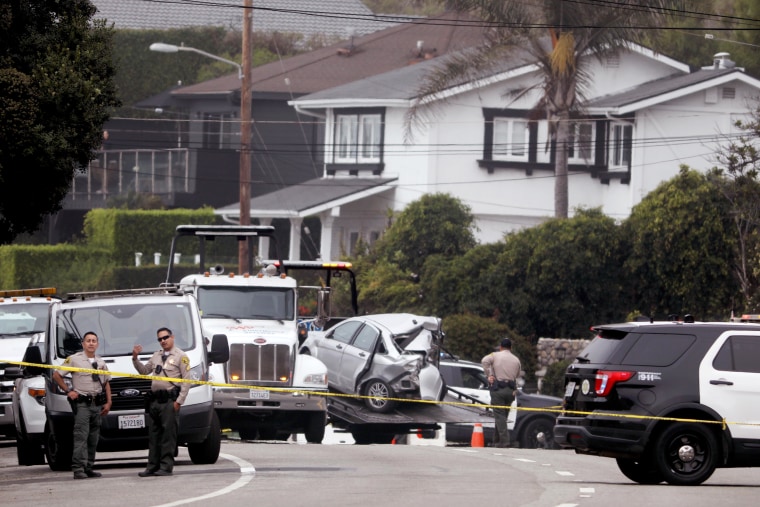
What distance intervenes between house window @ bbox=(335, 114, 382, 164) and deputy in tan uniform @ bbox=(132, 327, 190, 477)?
34.0 metres

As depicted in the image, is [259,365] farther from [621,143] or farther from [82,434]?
[621,143]

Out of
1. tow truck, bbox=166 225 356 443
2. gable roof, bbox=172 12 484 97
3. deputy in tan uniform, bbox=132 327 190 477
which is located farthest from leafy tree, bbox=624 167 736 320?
deputy in tan uniform, bbox=132 327 190 477

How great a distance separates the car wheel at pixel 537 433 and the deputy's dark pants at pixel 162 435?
12.2 meters

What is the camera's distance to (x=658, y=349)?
1605 centimetres

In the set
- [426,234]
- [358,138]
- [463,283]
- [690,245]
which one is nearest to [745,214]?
[690,245]

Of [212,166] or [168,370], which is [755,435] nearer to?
[168,370]

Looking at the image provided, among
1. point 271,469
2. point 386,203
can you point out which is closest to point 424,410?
point 271,469

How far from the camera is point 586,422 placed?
16141 mm

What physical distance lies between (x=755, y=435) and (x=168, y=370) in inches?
257

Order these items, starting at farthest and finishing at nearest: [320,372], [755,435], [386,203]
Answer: [386,203], [320,372], [755,435]

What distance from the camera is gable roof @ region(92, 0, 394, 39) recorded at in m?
74.7

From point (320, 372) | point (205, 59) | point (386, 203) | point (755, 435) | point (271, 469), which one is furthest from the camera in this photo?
point (205, 59)

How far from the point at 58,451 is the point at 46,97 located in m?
4.25

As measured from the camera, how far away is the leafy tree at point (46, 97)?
57.0 feet
